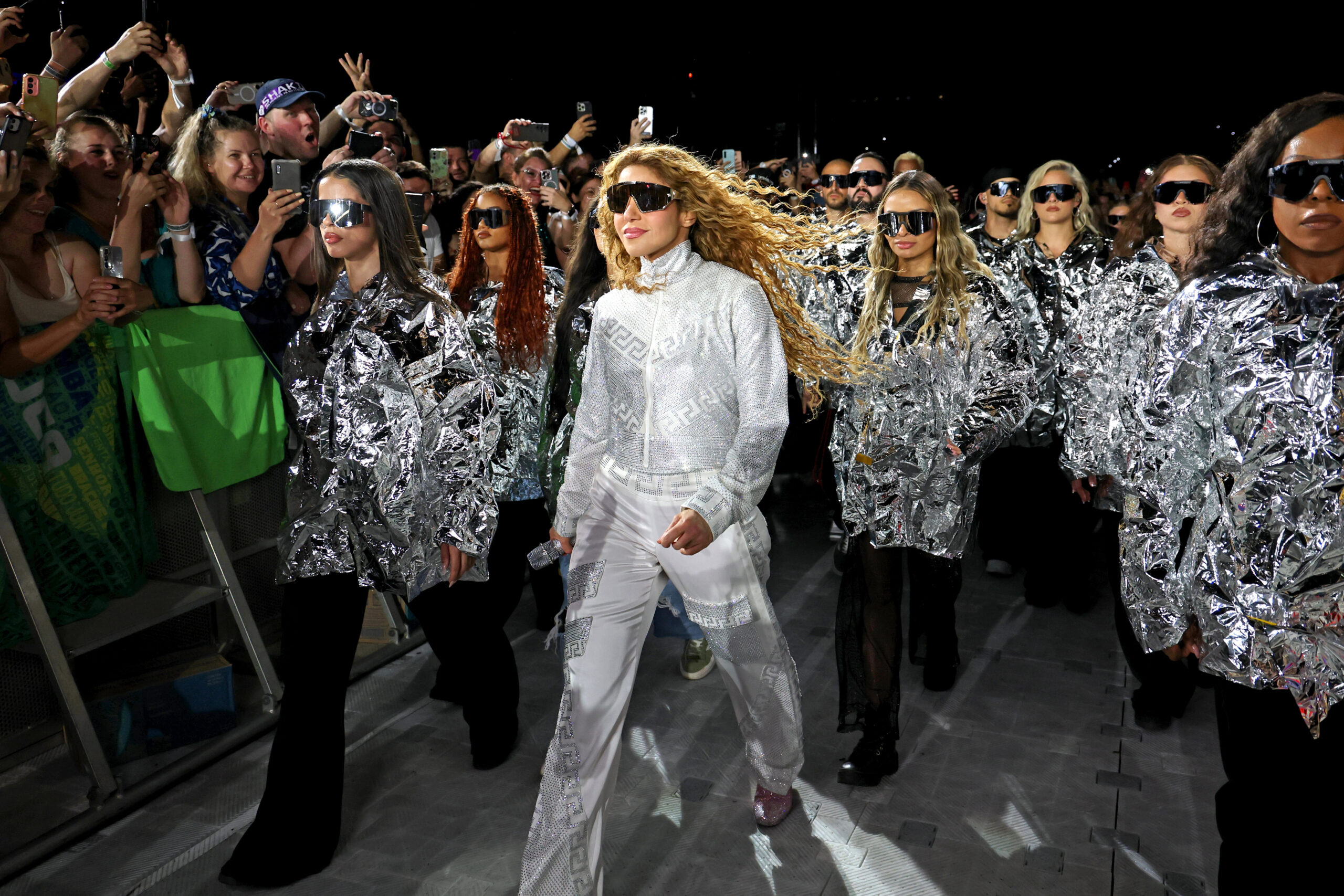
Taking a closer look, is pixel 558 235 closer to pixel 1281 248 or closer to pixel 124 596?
pixel 124 596

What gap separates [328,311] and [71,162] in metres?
1.42

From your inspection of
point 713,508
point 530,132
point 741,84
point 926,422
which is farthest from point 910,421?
point 741,84

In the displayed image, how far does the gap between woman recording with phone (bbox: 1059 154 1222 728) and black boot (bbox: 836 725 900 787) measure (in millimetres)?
856

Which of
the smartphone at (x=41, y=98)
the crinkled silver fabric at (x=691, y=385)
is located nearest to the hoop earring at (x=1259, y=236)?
the crinkled silver fabric at (x=691, y=385)

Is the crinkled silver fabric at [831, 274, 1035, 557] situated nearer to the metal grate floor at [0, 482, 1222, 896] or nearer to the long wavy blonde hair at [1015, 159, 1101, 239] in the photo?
the metal grate floor at [0, 482, 1222, 896]

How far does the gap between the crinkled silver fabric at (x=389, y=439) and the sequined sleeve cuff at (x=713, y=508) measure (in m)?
0.75

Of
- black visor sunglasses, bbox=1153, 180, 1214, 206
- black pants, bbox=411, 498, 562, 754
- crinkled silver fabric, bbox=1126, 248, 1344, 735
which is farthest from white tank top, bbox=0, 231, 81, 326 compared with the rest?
black visor sunglasses, bbox=1153, 180, 1214, 206

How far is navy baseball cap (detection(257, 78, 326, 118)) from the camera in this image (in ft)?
13.6

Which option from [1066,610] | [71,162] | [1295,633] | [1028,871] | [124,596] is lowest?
[1066,610]

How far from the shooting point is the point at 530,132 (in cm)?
534

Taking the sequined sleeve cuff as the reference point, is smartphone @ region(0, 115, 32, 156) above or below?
above

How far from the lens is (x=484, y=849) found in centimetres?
283

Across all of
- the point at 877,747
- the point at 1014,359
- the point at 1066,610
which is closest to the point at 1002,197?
the point at 1066,610

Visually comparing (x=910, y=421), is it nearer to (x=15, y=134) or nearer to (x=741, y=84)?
(x=15, y=134)
